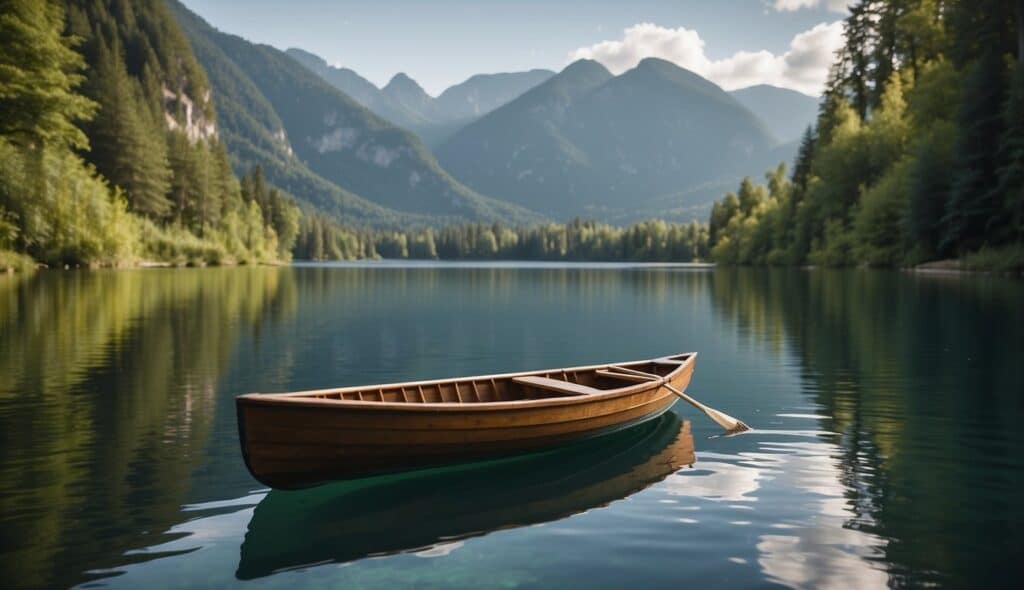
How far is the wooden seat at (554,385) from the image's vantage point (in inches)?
469

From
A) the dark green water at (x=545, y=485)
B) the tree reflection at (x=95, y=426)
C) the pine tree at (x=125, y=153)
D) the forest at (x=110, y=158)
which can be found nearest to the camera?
the dark green water at (x=545, y=485)

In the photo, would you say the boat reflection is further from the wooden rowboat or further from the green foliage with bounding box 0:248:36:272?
the green foliage with bounding box 0:248:36:272

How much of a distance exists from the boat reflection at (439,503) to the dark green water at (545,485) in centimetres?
4

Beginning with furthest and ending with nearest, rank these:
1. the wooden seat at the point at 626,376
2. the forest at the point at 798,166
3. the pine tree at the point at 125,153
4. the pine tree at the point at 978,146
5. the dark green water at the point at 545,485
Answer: the pine tree at the point at 125,153
the pine tree at the point at 978,146
the forest at the point at 798,166
the wooden seat at the point at 626,376
the dark green water at the point at 545,485

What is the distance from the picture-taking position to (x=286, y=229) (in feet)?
452

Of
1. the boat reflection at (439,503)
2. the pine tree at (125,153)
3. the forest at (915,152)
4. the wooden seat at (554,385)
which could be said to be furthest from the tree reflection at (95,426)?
the pine tree at (125,153)

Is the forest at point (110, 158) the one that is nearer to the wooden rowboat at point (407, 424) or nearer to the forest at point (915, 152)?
the wooden rowboat at point (407, 424)

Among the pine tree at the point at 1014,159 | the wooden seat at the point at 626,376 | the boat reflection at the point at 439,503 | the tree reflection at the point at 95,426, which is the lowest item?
the boat reflection at the point at 439,503

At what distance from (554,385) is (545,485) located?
264 cm

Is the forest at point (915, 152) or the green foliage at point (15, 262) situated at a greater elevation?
the forest at point (915, 152)

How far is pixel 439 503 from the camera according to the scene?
905 cm

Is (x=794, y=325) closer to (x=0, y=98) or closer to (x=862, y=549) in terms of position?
(x=862, y=549)

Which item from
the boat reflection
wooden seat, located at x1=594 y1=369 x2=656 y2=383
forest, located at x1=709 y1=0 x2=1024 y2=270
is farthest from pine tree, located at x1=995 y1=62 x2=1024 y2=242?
the boat reflection

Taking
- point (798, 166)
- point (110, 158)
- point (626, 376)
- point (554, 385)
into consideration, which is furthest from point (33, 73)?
point (798, 166)
